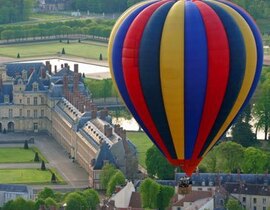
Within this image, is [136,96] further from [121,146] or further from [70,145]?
[70,145]

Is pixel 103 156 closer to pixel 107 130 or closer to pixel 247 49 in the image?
pixel 107 130

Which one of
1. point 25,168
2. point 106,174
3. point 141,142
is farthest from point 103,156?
point 141,142

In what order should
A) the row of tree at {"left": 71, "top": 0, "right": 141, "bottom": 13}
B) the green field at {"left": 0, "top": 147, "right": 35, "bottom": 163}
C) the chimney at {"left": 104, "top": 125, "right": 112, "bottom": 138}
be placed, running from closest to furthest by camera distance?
the chimney at {"left": 104, "top": 125, "right": 112, "bottom": 138} → the green field at {"left": 0, "top": 147, "right": 35, "bottom": 163} → the row of tree at {"left": 71, "top": 0, "right": 141, "bottom": 13}

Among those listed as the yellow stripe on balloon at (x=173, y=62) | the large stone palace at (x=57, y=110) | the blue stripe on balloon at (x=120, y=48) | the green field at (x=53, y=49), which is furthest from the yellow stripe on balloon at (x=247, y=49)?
the green field at (x=53, y=49)

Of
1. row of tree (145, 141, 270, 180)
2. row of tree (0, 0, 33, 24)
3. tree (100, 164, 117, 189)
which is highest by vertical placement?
row of tree (0, 0, 33, 24)

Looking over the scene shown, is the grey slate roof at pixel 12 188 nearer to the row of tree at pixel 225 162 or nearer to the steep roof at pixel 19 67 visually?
the row of tree at pixel 225 162

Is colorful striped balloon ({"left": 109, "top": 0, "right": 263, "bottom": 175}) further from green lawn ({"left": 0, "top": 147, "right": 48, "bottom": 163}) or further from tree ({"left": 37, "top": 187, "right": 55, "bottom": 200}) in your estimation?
green lawn ({"left": 0, "top": 147, "right": 48, "bottom": 163})

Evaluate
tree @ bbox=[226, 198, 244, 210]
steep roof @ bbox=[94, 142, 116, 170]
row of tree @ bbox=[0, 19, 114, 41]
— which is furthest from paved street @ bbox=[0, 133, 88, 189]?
row of tree @ bbox=[0, 19, 114, 41]
